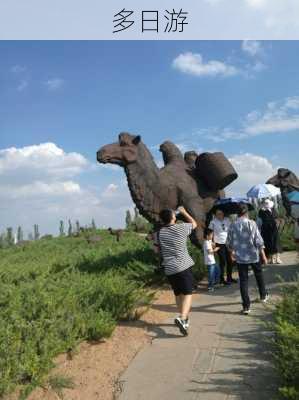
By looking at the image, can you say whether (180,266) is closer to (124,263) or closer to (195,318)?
(195,318)

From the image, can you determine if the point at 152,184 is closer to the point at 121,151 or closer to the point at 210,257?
the point at 121,151

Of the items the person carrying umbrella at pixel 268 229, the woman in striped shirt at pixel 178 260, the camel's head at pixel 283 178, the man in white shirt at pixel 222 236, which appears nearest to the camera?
the woman in striped shirt at pixel 178 260

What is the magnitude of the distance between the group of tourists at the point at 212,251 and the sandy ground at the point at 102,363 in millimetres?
646

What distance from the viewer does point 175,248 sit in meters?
6.77

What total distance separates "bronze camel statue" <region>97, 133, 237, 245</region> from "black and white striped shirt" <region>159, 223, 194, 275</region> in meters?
2.78

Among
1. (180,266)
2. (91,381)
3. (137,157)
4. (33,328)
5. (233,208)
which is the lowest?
(91,381)

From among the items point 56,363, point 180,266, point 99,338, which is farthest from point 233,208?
point 56,363

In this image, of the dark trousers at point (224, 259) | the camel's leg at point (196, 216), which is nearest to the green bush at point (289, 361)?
the dark trousers at point (224, 259)

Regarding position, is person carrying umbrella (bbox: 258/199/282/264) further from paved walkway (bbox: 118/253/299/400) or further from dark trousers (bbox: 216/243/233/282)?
paved walkway (bbox: 118/253/299/400)

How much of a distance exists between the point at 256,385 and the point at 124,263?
6.25 meters

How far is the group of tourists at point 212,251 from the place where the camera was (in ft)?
22.1

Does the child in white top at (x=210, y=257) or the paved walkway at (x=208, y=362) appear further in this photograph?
the child in white top at (x=210, y=257)

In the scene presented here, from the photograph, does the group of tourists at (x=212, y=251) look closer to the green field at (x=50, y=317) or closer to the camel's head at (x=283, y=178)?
the green field at (x=50, y=317)

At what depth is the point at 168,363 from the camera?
5723mm
